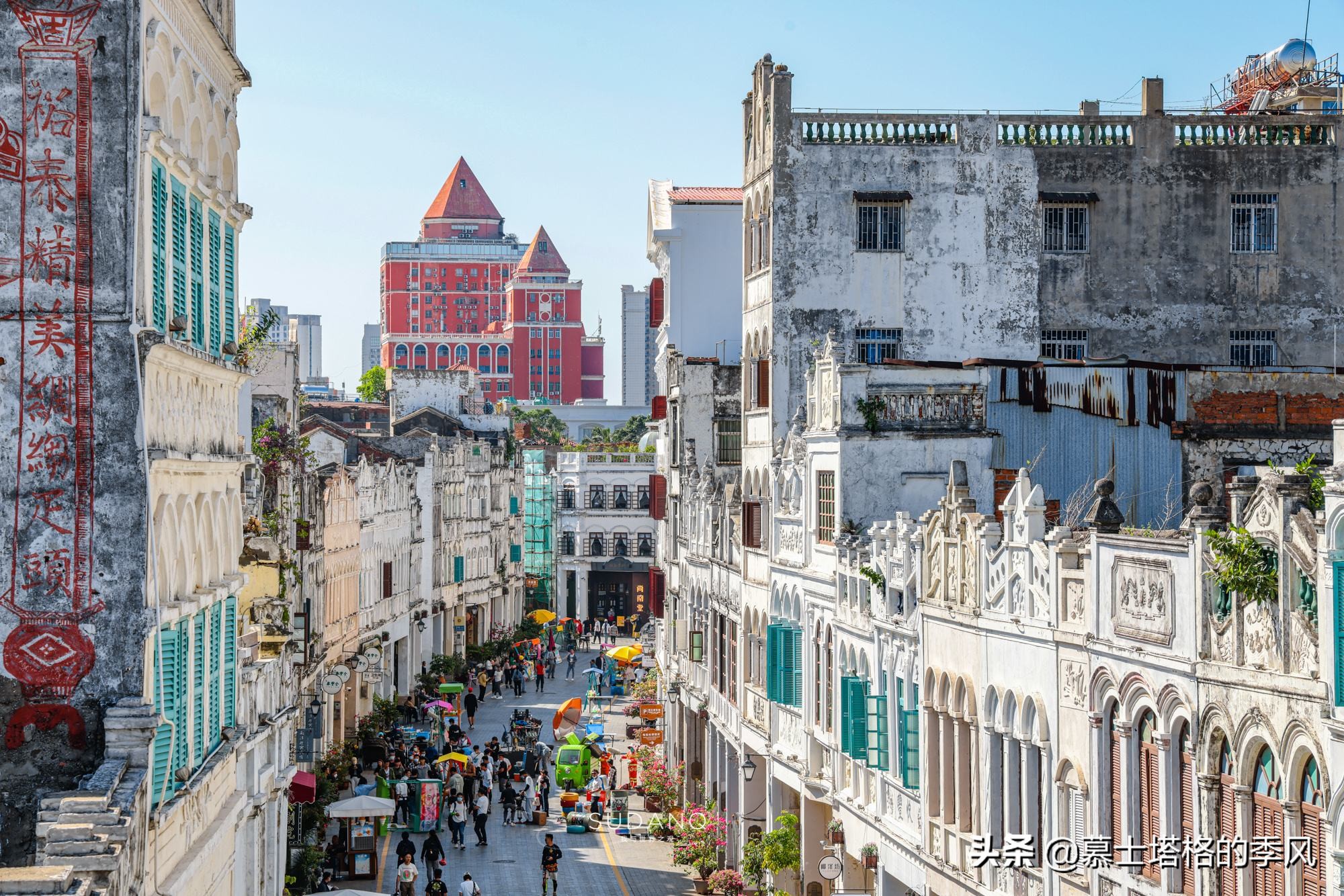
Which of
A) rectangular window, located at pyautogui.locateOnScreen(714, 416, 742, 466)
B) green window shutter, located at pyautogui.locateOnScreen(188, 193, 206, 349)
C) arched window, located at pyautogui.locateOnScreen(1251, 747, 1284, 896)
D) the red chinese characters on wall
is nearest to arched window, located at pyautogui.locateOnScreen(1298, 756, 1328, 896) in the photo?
arched window, located at pyautogui.locateOnScreen(1251, 747, 1284, 896)

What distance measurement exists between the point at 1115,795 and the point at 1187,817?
1.77m

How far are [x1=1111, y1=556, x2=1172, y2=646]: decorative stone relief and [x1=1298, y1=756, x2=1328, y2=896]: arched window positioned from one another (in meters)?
2.76

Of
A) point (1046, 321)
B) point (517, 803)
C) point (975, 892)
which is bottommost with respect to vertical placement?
point (517, 803)

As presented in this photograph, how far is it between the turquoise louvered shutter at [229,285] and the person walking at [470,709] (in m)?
48.4

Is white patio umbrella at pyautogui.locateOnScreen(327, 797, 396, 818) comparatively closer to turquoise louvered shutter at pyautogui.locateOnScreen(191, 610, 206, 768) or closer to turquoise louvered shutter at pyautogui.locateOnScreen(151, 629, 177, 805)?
turquoise louvered shutter at pyautogui.locateOnScreen(191, 610, 206, 768)

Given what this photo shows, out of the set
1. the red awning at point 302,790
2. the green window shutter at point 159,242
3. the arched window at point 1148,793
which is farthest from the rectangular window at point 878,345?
the green window shutter at point 159,242

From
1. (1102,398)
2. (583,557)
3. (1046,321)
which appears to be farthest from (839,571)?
(583,557)

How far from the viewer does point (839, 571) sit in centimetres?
3422

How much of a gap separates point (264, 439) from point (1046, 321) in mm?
18511

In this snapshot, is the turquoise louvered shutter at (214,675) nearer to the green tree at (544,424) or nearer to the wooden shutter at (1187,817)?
the wooden shutter at (1187,817)

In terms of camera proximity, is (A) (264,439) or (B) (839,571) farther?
(A) (264,439)

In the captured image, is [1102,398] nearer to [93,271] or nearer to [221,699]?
[221,699]

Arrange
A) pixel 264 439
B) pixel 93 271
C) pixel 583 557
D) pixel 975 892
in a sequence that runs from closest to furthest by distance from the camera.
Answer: pixel 93 271, pixel 975 892, pixel 264 439, pixel 583 557

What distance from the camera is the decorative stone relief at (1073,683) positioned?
21.9m
